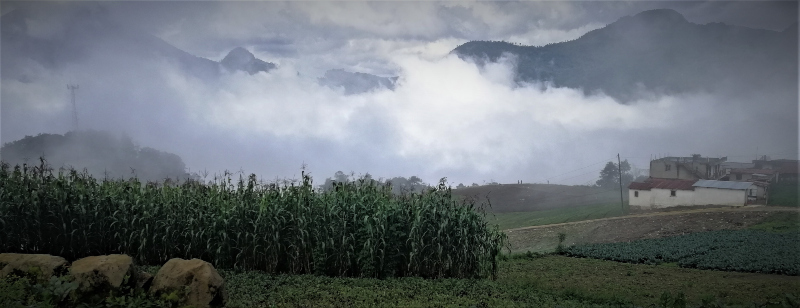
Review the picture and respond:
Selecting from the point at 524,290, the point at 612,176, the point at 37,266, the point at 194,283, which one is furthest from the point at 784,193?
the point at 37,266

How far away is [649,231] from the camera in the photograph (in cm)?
1895

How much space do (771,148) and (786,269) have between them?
340 inches

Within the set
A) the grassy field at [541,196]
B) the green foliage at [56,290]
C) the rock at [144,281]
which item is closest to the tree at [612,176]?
the grassy field at [541,196]

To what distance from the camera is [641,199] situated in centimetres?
2195

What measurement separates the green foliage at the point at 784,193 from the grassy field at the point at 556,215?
5.03m

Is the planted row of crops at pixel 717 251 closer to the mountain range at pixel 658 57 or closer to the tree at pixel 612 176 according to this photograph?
the mountain range at pixel 658 57

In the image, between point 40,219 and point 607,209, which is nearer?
point 40,219

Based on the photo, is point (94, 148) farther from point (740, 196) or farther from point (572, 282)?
point (740, 196)

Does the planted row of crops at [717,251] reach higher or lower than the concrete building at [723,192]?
lower

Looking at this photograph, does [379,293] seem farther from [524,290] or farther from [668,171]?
[668,171]

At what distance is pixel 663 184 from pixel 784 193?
383 centimetres

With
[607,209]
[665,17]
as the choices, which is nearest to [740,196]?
[607,209]

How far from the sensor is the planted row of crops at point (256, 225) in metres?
9.77

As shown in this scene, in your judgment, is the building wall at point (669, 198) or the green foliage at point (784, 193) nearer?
the green foliage at point (784, 193)
